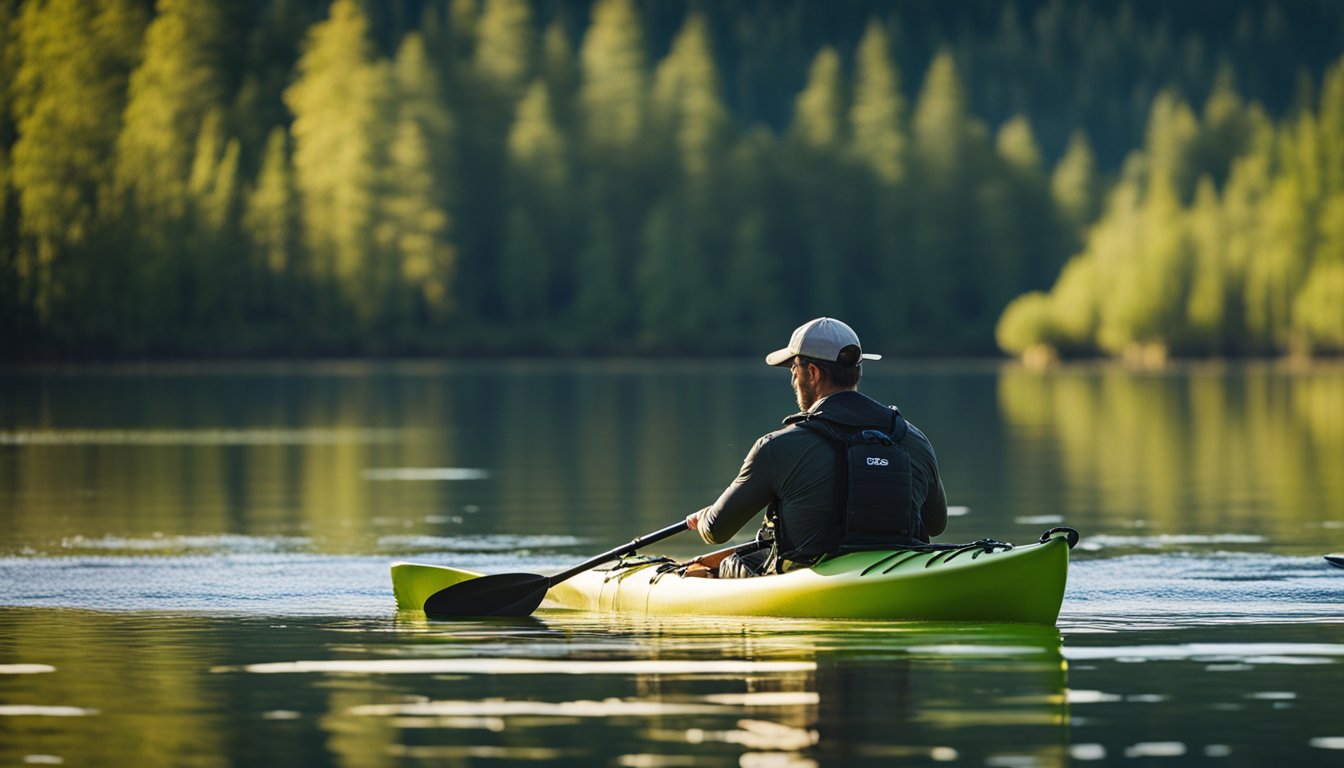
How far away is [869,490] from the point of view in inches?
545

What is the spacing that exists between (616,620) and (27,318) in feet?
300

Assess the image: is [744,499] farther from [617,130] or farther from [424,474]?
[617,130]

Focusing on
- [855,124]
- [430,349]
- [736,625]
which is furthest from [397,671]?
[855,124]

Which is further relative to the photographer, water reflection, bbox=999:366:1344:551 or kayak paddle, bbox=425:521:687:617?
water reflection, bbox=999:366:1344:551

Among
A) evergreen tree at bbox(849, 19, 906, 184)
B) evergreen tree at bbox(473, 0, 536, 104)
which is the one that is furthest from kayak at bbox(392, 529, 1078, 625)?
evergreen tree at bbox(849, 19, 906, 184)

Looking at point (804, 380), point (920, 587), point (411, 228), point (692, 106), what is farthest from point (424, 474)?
point (692, 106)

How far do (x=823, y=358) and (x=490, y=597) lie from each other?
3.07 m

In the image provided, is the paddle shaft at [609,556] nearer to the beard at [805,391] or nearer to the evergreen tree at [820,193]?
the beard at [805,391]

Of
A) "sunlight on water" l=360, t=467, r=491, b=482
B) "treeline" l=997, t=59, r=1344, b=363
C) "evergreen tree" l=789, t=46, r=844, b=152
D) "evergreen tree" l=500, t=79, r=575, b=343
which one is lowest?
"sunlight on water" l=360, t=467, r=491, b=482

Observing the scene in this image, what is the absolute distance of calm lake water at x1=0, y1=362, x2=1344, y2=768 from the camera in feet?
33.2

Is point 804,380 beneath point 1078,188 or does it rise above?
beneath

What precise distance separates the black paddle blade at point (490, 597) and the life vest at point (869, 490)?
214cm

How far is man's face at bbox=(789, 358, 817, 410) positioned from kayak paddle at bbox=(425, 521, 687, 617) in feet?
6.25

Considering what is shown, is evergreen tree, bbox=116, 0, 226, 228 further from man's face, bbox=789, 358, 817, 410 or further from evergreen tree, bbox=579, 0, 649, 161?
man's face, bbox=789, 358, 817, 410
